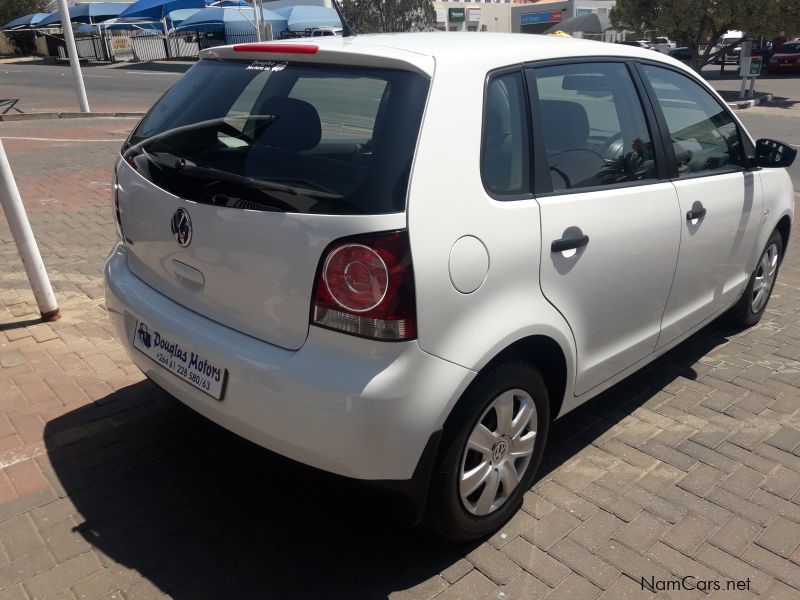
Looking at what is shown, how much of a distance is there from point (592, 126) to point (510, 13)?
6655cm

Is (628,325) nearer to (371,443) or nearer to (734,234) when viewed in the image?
(734,234)

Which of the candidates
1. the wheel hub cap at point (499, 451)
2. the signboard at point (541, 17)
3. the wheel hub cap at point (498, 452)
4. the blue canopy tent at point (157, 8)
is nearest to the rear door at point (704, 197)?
the wheel hub cap at point (498, 452)

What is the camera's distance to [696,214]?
3.43m

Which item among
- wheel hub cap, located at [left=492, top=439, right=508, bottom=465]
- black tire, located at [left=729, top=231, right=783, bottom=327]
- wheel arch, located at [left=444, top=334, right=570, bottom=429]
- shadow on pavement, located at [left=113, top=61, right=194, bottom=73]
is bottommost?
shadow on pavement, located at [left=113, top=61, right=194, bottom=73]

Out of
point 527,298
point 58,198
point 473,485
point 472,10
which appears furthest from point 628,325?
point 472,10

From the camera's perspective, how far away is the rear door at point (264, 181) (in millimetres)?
2244

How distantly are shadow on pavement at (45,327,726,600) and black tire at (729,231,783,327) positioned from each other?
169 cm

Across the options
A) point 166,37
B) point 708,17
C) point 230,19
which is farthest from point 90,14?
point 708,17

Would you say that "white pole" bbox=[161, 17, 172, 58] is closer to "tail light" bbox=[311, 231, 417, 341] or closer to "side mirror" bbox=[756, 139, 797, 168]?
"side mirror" bbox=[756, 139, 797, 168]

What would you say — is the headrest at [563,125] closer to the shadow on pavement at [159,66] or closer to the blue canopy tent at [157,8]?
the shadow on pavement at [159,66]

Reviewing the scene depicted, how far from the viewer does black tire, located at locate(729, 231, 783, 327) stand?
4523mm

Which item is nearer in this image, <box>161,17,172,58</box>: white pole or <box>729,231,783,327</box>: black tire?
<box>729,231,783,327</box>: black tire

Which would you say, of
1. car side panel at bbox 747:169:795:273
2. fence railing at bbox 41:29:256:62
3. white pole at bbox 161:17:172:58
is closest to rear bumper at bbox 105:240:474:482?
car side panel at bbox 747:169:795:273

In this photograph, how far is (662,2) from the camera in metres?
22.4
